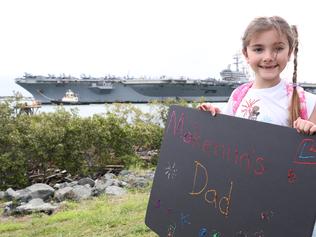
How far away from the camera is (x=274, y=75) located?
5.97ft

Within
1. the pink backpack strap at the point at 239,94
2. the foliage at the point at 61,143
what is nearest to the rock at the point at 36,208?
the foliage at the point at 61,143

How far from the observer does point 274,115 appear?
1823mm

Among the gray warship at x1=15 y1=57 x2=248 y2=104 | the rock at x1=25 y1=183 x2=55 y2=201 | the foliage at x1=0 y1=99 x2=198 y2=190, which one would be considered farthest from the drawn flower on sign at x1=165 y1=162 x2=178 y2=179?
the gray warship at x1=15 y1=57 x2=248 y2=104

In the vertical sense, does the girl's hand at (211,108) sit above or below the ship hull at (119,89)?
above

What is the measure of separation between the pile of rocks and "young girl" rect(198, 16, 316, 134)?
12.9 ft

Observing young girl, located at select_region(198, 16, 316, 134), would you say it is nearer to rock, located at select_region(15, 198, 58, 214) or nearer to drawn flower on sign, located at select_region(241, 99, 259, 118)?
drawn flower on sign, located at select_region(241, 99, 259, 118)

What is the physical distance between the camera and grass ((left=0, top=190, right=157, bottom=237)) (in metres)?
4.11

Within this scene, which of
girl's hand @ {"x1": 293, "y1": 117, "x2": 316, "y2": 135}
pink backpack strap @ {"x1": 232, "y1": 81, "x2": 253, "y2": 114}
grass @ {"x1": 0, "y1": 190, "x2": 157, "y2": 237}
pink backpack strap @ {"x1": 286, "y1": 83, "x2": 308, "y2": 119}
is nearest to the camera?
girl's hand @ {"x1": 293, "y1": 117, "x2": 316, "y2": 135}

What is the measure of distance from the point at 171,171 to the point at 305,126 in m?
0.80

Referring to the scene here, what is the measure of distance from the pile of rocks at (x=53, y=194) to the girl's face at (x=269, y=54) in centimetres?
Result: 399

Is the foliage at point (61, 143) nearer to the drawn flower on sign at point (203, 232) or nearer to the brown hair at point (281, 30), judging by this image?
the drawn flower on sign at point (203, 232)

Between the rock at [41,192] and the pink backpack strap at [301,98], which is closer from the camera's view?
the pink backpack strap at [301,98]

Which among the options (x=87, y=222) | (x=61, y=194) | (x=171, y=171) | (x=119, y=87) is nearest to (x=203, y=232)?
(x=171, y=171)

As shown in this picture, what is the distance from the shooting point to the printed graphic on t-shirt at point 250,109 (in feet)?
6.20
